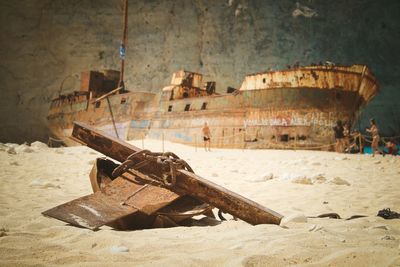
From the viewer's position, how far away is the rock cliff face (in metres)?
37.6

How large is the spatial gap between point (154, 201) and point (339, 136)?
14010 millimetres

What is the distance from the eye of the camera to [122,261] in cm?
167

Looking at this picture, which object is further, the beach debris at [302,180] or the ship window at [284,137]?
the ship window at [284,137]

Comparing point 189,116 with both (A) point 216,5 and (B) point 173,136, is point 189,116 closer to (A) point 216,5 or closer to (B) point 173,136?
(B) point 173,136

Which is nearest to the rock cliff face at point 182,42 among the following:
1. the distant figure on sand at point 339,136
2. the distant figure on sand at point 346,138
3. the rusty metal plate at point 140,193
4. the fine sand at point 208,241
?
the distant figure on sand at point 339,136

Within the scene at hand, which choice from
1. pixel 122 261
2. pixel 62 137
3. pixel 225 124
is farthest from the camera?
pixel 62 137

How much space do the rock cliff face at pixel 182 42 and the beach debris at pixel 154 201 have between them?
3468 centimetres

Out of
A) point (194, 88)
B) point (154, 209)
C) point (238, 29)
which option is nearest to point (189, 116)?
point (194, 88)

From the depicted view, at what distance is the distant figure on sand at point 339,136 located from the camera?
13913 mm

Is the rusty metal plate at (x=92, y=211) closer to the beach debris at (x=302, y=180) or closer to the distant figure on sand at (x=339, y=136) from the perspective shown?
the beach debris at (x=302, y=180)

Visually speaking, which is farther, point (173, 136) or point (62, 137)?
point (62, 137)

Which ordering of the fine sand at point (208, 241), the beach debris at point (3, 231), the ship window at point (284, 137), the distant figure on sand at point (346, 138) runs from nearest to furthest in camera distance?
the fine sand at point (208, 241), the beach debris at point (3, 231), the distant figure on sand at point (346, 138), the ship window at point (284, 137)

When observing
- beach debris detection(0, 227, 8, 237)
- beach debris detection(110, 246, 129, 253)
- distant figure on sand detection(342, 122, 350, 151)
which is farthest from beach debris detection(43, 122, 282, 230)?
distant figure on sand detection(342, 122, 350, 151)

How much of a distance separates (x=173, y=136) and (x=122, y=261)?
1665 cm
